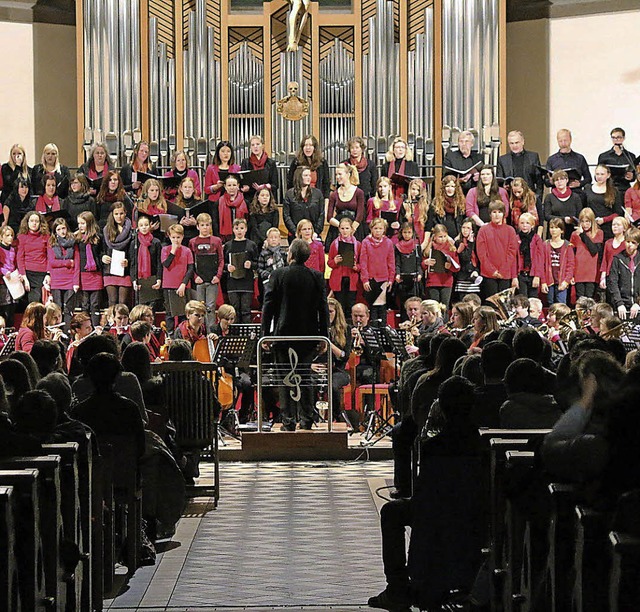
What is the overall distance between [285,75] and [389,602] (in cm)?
1664

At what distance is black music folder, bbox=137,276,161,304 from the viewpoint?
1672cm

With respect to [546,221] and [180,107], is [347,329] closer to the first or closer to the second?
[546,221]

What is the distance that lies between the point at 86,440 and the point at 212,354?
7516 mm

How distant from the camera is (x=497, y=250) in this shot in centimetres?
1664

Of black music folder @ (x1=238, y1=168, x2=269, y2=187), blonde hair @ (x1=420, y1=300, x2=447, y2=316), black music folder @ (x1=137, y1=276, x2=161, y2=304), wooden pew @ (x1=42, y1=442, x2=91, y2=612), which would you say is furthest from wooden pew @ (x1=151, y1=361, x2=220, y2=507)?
black music folder @ (x1=238, y1=168, x2=269, y2=187)

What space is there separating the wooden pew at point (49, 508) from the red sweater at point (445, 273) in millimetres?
11611

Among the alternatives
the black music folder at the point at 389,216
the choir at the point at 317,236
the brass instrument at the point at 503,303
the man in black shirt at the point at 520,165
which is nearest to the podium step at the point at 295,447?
the brass instrument at the point at 503,303

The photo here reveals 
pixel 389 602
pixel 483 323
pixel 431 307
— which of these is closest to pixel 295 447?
pixel 431 307

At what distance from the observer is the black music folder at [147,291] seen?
54.9 feet

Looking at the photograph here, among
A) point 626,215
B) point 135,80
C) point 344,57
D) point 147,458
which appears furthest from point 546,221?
point 147,458

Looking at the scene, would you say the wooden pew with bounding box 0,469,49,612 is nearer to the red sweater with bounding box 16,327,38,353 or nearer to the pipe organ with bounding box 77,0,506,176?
the red sweater with bounding box 16,327,38,353

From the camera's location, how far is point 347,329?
1495 centimetres

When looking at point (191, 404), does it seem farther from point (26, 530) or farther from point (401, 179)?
point (401, 179)

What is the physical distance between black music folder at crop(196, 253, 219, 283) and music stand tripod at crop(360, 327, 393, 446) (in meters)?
2.89
